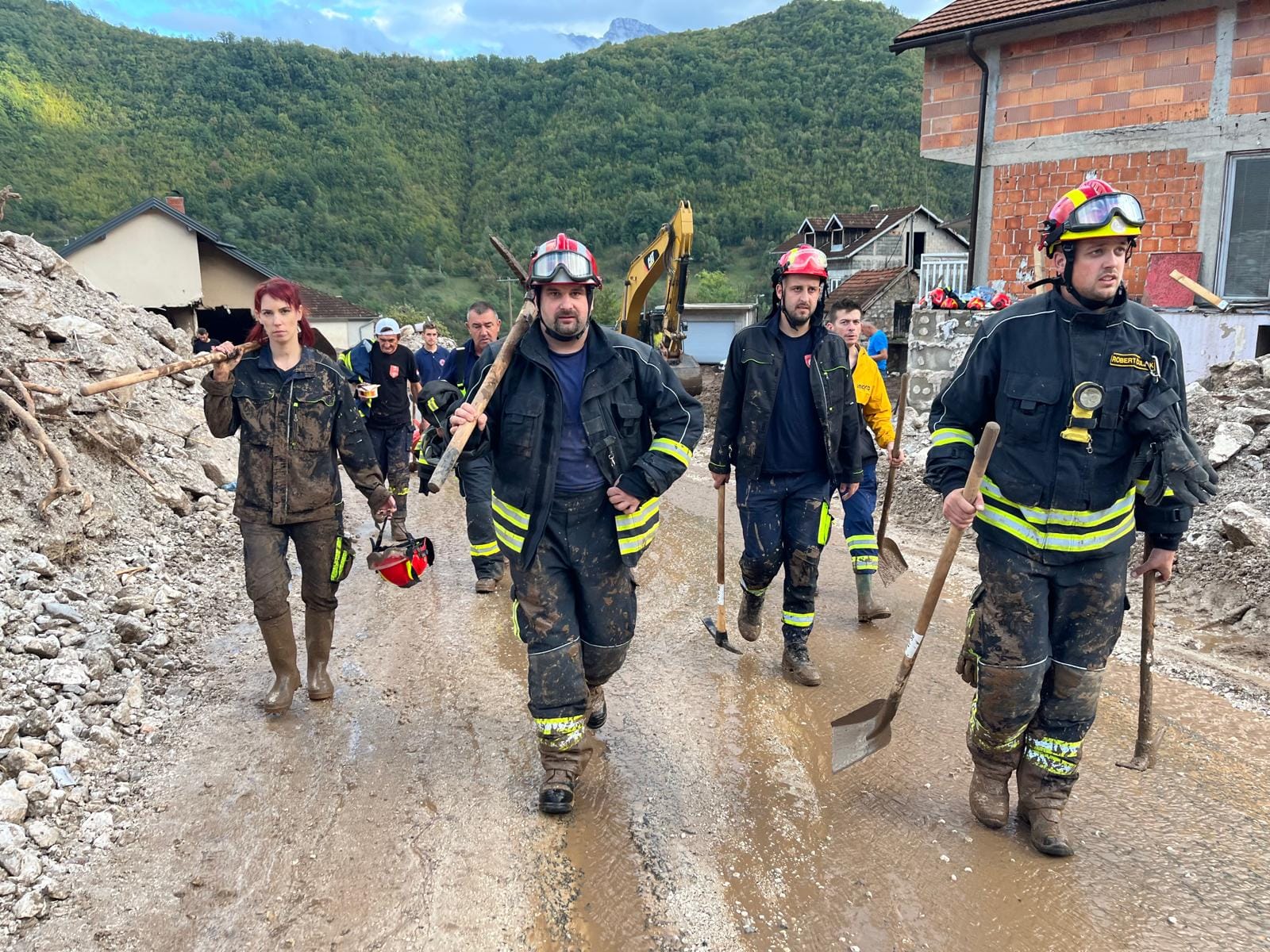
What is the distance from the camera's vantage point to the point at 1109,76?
11211 mm

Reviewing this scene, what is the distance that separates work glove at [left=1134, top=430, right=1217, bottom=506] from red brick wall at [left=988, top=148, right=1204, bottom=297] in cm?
846

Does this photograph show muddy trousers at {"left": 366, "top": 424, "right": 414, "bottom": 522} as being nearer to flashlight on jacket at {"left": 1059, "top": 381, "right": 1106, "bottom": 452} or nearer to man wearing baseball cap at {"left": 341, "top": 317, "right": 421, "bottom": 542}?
man wearing baseball cap at {"left": 341, "top": 317, "right": 421, "bottom": 542}

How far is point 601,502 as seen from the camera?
3807 mm

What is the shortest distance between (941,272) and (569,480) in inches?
508

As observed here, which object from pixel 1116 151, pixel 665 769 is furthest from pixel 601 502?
pixel 1116 151

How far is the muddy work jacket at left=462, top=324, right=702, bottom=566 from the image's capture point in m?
3.74

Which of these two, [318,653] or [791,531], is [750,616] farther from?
[318,653]

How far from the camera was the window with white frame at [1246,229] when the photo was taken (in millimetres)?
10555

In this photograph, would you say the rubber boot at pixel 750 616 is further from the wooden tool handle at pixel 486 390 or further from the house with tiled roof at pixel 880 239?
the house with tiled roof at pixel 880 239

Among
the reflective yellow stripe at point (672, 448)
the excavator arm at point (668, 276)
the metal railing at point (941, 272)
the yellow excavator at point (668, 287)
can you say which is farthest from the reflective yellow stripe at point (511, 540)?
the metal railing at point (941, 272)

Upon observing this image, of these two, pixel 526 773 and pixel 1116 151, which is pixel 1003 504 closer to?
pixel 526 773

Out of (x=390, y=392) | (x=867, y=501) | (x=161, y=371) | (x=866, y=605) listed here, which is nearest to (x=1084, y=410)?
(x=867, y=501)

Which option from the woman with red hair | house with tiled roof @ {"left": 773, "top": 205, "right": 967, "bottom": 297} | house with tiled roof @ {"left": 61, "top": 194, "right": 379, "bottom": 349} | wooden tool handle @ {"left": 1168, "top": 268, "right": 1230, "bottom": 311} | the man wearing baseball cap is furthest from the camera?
house with tiled roof @ {"left": 773, "top": 205, "right": 967, "bottom": 297}

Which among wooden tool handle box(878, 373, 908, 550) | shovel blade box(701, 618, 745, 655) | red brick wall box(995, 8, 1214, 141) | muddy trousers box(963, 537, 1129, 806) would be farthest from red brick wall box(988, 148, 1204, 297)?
muddy trousers box(963, 537, 1129, 806)
